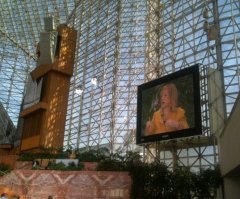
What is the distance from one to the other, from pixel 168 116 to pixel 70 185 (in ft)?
19.4

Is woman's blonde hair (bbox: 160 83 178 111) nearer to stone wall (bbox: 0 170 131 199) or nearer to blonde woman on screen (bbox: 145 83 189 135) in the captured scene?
blonde woman on screen (bbox: 145 83 189 135)

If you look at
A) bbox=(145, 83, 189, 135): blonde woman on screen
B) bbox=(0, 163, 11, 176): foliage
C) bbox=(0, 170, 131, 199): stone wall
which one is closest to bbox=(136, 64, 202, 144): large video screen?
bbox=(145, 83, 189, 135): blonde woman on screen

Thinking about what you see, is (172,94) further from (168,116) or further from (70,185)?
(70,185)

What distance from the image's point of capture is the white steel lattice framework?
755 inches

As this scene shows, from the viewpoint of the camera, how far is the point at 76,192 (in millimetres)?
15008

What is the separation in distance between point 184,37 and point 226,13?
3098 millimetres

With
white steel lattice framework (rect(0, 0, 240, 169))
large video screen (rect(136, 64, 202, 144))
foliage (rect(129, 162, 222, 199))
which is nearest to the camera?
foliage (rect(129, 162, 222, 199))

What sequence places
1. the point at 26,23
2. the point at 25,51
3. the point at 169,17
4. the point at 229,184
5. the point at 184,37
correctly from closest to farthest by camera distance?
the point at 229,184, the point at 184,37, the point at 169,17, the point at 26,23, the point at 25,51

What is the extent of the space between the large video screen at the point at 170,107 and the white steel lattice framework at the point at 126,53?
1.05m

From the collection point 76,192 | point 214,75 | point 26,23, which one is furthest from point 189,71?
point 26,23

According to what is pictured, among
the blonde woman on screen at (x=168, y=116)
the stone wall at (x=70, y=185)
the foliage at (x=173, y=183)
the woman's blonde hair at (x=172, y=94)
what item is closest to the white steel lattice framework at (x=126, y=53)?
the blonde woman on screen at (x=168, y=116)

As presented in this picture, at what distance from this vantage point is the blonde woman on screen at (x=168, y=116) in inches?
674

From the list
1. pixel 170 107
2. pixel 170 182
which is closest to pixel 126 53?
pixel 170 107

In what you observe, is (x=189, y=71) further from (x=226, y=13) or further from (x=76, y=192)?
(x=76, y=192)
